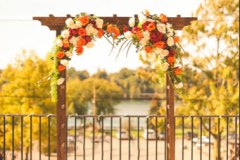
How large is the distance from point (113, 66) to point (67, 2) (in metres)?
24.9

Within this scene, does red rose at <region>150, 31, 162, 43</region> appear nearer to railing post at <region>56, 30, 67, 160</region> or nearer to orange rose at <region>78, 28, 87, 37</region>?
orange rose at <region>78, 28, 87, 37</region>

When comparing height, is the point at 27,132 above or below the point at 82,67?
below

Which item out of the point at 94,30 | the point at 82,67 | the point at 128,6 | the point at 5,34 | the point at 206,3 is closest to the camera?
the point at 94,30

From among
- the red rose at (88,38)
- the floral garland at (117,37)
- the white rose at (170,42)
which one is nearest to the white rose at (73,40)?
the floral garland at (117,37)

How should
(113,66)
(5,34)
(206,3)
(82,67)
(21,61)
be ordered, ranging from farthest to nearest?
(113,66) < (82,67) < (5,34) < (21,61) < (206,3)

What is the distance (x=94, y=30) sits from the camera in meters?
3.78

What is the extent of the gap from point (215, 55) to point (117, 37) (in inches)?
410

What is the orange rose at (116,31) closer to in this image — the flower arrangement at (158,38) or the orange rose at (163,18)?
the flower arrangement at (158,38)

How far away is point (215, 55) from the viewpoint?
45.1ft

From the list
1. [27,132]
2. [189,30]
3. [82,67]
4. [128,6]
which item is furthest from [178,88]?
[82,67]

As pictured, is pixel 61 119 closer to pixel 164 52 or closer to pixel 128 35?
pixel 128 35

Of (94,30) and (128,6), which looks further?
(128,6)

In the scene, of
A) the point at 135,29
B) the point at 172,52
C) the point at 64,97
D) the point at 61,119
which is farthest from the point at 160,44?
the point at 61,119

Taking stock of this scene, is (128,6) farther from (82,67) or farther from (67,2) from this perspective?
(82,67)
